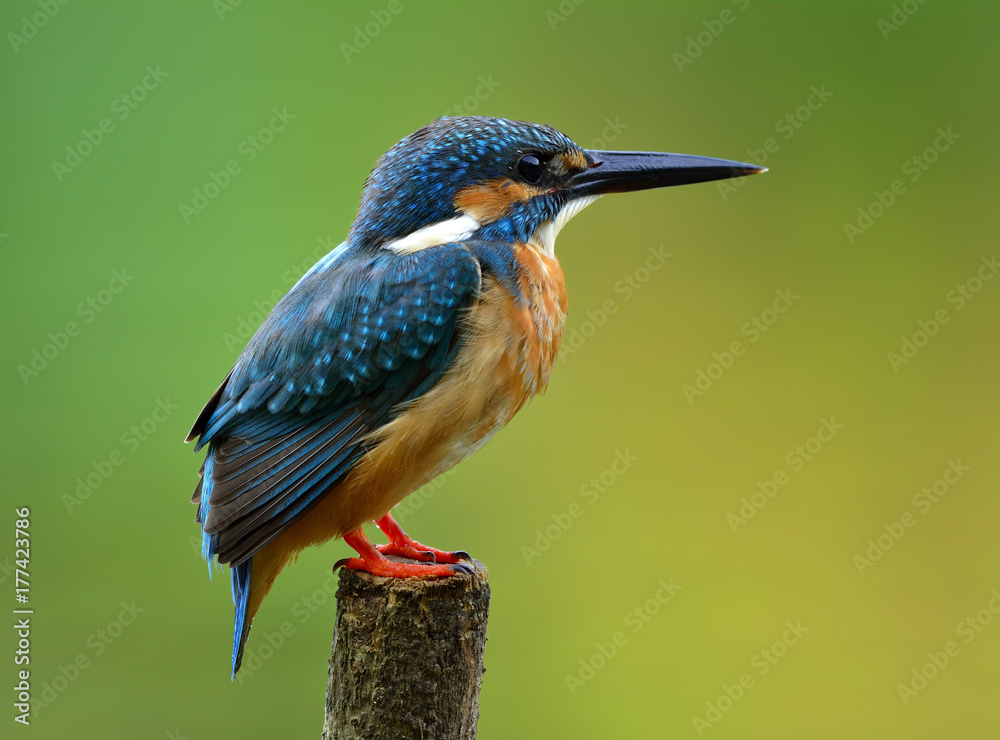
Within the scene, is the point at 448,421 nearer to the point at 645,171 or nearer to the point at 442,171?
the point at 442,171

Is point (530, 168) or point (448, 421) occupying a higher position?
point (530, 168)

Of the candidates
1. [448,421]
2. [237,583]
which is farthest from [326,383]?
[237,583]

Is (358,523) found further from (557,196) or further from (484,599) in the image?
(557,196)

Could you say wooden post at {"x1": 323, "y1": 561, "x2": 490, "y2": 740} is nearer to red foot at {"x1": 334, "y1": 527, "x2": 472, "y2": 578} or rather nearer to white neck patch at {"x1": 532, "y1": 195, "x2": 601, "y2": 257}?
red foot at {"x1": 334, "y1": 527, "x2": 472, "y2": 578}

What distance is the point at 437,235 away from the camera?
2.20 metres

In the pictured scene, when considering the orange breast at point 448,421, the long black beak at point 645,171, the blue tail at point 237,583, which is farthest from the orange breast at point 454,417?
the long black beak at point 645,171

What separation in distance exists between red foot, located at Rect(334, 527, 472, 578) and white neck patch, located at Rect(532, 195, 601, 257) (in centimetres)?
82

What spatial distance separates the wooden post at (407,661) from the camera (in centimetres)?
193

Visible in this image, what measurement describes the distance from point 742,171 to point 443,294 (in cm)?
97

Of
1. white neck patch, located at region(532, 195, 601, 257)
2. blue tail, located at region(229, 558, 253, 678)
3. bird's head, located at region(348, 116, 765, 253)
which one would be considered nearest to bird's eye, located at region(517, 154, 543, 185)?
bird's head, located at region(348, 116, 765, 253)

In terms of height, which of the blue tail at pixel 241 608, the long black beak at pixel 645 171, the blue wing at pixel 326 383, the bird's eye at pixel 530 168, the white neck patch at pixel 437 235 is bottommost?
the blue tail at pixel 241 608

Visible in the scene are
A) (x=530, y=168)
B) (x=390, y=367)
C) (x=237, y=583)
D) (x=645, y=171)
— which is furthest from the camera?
(x=645, y=171)

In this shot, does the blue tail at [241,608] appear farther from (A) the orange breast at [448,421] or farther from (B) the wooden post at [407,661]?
(B) the wooden post at [407,661]

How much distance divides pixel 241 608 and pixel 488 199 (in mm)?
1110
